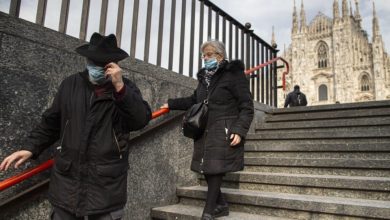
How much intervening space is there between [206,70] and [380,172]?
210cm

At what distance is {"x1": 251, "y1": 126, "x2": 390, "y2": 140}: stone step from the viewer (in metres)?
3.72

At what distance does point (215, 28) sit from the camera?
4.48m

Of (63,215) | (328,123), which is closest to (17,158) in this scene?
(63,215)

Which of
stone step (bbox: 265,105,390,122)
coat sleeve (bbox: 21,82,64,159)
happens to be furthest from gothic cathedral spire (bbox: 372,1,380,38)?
coat sleeve (bbox: 21,82,64,159)

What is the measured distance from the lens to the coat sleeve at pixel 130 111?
5.43 ft

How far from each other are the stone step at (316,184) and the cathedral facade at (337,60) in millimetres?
38385

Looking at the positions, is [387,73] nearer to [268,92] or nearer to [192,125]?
[268,92]

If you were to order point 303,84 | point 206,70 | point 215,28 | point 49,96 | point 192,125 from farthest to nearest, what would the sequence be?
point 303,84, point 215,28, point 206,70, point 192,125, point 49,96

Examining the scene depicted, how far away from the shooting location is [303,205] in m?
2.66

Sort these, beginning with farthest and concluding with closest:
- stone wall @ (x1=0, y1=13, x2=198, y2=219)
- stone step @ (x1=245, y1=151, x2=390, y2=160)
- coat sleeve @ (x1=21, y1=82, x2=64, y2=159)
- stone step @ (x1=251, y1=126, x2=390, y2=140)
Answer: stone step @ (x1=251, y1=126, x2=390, y2=140) → stone step @ (x1=245, y1=151, x2=390, y2=160) → stone wall @ (x1=0, y1=13, x2=198, y2=219) → coat sleeve @ (x1=21, y1=82, x2=64, y2=159)

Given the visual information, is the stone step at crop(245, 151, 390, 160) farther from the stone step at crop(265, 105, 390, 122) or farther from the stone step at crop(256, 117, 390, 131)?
the stone step at crop(265, 105, 390, 122)

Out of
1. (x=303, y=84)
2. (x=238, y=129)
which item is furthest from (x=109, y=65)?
(x=303, y=84)

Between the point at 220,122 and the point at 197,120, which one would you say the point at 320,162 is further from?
the point at 197,120

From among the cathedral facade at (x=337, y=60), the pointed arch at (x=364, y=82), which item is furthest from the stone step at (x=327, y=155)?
the pointed arch at (x=364, y=82)
